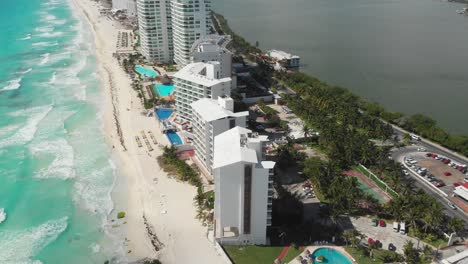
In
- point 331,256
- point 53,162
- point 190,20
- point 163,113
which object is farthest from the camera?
point 190,20

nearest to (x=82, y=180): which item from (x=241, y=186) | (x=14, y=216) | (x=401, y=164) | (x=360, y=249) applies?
(x=14, y=216)

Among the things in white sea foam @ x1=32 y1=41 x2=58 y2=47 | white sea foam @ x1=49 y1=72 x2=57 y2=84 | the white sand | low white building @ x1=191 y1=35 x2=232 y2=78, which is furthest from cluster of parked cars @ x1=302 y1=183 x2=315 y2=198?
white sea foam @ x1=32 y1=41 x2=58 y2=47

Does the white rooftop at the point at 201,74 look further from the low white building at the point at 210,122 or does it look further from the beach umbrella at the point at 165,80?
the beach umbrella at the point at 165,80

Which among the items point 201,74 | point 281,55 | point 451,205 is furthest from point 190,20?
point 451,205

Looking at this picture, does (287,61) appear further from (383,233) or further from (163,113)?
(383,233)

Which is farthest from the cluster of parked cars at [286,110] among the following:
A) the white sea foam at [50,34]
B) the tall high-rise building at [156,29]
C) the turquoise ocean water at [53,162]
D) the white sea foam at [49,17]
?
the white sea foam at [49,17]

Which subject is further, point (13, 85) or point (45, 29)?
point (45, 29)
